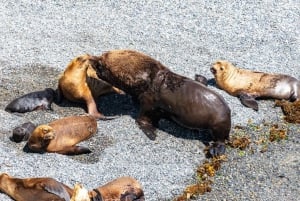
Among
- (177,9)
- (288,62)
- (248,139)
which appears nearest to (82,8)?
(177,9)

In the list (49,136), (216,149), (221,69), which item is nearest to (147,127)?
(216,149)

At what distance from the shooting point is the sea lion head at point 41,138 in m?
8.71

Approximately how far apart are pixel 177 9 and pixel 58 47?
3096 millimetres

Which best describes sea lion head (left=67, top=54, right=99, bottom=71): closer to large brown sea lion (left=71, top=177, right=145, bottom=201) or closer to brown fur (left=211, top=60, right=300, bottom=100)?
brown fur (left=211, top=60, right=300, bottom=100)

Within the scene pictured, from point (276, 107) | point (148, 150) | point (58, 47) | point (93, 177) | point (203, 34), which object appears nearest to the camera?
point (93, 177)

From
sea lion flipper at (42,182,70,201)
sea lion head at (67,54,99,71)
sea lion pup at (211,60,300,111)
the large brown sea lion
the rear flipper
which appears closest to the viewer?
sea lion flipper at (42,182,70,201)

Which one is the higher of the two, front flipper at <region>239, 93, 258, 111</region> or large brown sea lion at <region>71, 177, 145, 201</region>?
front flipper at <region>239, 93, 258, 111</region>

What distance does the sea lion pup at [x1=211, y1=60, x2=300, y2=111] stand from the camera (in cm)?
Result: 1123

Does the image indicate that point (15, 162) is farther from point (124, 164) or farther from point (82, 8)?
point (82, 8)

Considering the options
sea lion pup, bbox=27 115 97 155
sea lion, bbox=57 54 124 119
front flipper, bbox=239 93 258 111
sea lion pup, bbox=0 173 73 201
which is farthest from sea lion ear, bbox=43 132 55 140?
front flipper, bbox=239 93 258 111

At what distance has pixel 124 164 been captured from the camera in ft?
29.1

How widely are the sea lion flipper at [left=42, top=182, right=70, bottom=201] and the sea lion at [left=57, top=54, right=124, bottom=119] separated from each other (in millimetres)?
2458

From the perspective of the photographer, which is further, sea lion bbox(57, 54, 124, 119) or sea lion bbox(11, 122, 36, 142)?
sea lion bbox(57, 54, 124, 119)

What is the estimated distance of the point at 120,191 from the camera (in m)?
8.00
